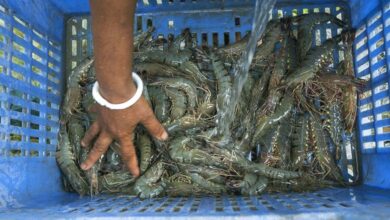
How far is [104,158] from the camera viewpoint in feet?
8.98

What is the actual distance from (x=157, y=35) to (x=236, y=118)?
101 cm

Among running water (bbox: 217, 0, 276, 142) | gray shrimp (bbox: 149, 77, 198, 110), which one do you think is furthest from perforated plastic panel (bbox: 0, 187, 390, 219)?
gray shrimp (bbox: 149, 77, 198, 110)

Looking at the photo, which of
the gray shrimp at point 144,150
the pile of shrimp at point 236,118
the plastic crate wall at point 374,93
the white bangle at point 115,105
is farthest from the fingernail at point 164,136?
the plastic crate wall at point 374,93

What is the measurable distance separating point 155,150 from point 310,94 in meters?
1.24

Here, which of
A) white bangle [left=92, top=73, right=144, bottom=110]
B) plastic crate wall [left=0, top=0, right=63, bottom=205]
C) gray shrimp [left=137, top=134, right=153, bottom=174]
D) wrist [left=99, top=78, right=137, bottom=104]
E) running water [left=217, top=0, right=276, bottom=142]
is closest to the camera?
wrist [left=99, top=78, right=137, bottom=104]

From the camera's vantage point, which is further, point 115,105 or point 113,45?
point 115,105

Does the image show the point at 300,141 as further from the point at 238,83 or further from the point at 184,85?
the point at 184,85

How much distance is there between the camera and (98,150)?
7.74 feet

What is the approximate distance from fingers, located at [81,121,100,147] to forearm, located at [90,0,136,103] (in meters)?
0.57

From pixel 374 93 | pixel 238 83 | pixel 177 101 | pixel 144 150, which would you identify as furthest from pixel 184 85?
pixel 374 93

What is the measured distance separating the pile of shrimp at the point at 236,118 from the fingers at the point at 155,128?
16 centimetres

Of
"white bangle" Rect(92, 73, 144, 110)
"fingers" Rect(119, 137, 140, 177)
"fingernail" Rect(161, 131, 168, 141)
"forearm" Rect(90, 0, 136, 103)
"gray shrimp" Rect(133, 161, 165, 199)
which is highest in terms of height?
"forearm" Rect(90, 0, 136, 103)

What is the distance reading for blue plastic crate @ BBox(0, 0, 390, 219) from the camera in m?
1.88

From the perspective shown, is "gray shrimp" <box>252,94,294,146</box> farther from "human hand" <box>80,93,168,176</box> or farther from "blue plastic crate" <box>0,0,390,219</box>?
"human hand" <box>80,93,168,176</box>
